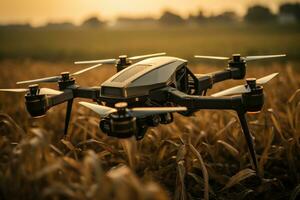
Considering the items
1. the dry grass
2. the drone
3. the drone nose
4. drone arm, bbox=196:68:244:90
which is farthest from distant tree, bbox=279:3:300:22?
the drone

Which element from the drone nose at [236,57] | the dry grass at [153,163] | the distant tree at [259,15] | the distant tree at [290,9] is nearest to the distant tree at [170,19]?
the distant tree at [259,15]

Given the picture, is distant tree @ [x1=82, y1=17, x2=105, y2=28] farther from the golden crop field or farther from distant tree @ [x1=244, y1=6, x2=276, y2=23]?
the golden crop field

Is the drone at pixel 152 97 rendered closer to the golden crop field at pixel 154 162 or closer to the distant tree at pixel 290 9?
the golden crop field at pixel 154 162

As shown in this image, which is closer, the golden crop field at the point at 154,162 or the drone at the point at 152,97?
the golden crop field at the point at 154,162

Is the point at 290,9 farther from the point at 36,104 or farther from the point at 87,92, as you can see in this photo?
the point at 36,104

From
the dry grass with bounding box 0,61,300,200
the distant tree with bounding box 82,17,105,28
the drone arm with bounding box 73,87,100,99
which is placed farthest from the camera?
the distant tree with bounding box 82,17,105,28

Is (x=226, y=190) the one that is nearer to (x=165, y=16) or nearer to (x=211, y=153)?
(x=211, y=153)
